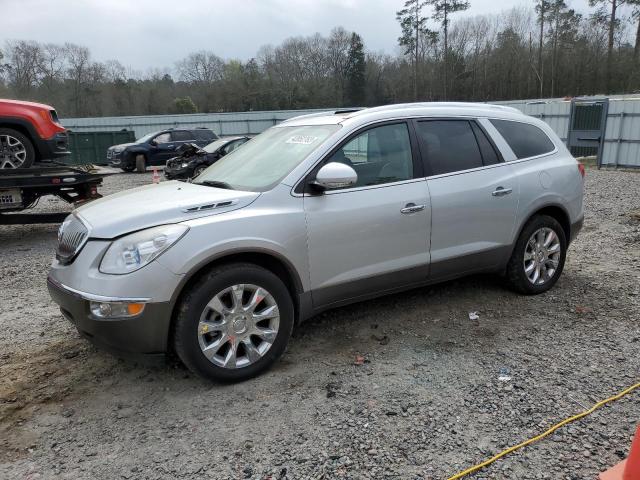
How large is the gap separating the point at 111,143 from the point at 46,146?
1755 centimetres

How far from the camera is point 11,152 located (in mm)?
8047

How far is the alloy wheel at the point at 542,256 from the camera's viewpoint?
15.3ft

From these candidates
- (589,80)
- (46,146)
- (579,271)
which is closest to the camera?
(579,271)

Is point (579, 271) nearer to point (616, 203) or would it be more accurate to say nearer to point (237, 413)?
point (237, 413)

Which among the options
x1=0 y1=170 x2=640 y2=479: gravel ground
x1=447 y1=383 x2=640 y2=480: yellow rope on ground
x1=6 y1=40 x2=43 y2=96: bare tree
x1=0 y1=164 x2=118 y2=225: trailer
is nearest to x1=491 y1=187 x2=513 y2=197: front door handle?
x1=0 y1=170 x2=640 y2=479: gravel ground

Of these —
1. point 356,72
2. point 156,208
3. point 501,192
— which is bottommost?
point 501,192

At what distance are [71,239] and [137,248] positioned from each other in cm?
70

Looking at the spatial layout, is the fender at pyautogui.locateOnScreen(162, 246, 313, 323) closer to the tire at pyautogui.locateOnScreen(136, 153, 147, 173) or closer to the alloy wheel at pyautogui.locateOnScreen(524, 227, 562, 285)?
the alloy wheel at pyautogui.locateOnScreen(524, 227, 562, 285)

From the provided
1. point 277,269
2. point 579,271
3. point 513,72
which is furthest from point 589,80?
point 277,269

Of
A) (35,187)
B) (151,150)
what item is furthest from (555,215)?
(151,150)

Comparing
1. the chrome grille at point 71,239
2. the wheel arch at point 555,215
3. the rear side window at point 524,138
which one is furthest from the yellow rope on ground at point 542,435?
the chrome grille at point 71,239

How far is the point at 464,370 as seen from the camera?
3.44 metres

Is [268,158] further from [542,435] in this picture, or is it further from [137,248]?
[542,435]

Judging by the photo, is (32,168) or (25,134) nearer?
(32,168)
